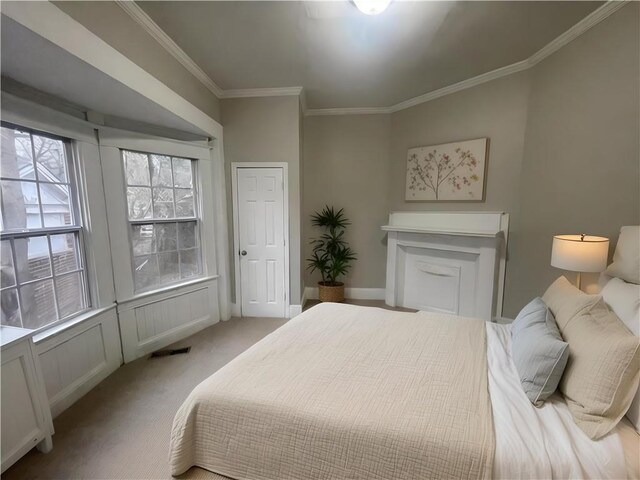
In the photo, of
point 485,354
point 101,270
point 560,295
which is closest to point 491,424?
point 485,354

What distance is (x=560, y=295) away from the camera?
1562 mm

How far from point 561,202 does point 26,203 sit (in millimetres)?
4029

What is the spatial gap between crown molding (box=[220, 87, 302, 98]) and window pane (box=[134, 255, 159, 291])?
2009 millimetres

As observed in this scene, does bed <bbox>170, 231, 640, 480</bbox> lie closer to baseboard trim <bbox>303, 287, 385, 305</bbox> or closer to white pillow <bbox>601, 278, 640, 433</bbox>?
white pillow <bbox>601, 278, 640, 433</bbox>

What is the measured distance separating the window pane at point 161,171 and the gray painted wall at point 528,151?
1822mm

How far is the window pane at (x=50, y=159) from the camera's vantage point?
5.98 feet

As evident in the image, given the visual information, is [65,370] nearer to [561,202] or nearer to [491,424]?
[491,424]

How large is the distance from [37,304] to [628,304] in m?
3.44

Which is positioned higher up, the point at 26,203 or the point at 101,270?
the point at 26,203

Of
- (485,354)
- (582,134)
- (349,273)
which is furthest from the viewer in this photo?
(349,273)

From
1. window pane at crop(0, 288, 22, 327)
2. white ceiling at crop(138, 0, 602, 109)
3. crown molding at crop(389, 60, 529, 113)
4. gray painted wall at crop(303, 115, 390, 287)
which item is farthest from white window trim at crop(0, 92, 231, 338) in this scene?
crown molding at crop(389, 60, 529, 113)

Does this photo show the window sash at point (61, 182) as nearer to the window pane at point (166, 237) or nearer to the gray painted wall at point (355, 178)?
the window pane at point (166, 237)

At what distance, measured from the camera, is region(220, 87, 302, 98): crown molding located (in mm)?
3063

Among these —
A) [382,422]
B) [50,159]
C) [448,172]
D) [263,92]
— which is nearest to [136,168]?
[50,159]
